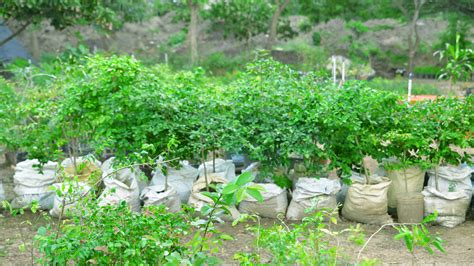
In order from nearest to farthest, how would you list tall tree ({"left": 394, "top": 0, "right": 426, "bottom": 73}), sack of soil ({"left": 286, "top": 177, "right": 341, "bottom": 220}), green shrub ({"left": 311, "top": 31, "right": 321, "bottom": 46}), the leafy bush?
the leafy bush → sack of soil ({"left": 286, "top": 177, "right": 341, "bottom": 220}) → tall tree ({"left": 394, "top": 0, "right": 426, "bottom": 73}) → green shrub ({"left": 311, "top": 31, "right": 321, "bottom": 46})

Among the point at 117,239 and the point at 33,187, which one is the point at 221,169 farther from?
the point at 117,239

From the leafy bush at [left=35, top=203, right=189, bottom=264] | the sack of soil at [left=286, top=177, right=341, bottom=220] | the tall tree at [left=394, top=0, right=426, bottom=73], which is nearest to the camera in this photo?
the leafy bush at [left=35, top=203, right=189, bottom=264]

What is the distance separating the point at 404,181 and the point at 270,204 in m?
1.27

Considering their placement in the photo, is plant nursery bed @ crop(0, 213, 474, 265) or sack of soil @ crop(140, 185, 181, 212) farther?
sack of soil @ crop(140, 185, 181, 212)

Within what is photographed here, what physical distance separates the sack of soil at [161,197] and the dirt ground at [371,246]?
0.53 metres

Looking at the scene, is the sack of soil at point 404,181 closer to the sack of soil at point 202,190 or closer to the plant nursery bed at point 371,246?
Result: the plant nursery bed at point 371,246

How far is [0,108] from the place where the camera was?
655cm

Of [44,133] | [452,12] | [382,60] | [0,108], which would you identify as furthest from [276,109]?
[382,60]

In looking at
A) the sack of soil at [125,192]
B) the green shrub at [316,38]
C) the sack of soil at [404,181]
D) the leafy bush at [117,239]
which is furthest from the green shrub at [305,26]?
the leafy bush at [117,239]

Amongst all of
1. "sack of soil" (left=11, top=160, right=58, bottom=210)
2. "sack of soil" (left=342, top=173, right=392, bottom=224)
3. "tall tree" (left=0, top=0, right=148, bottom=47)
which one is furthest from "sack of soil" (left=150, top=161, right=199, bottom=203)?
"tall tree" (left=0, top=0, right=148, bottom=47)

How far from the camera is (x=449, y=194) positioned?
231 inches

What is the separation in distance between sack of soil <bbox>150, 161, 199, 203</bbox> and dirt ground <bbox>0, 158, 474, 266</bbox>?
68 centimetres

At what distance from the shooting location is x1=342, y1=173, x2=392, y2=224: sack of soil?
588cm

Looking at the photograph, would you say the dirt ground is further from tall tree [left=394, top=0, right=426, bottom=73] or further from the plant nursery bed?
tall tree [left=394, top=0, right=426, bottom=73]
